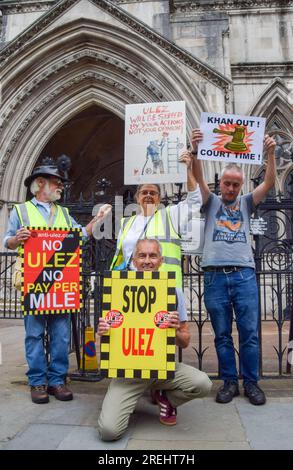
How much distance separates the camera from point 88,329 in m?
4.60

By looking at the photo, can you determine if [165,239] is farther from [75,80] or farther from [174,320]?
[75,80]

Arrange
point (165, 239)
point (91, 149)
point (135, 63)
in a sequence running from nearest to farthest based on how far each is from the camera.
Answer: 1. point (165, 239)
2. point (135, 63)
3. point (91, 149)

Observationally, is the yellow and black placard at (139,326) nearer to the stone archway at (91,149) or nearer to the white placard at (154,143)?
the white placard at (154,143)

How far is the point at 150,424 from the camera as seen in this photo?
3100 mm

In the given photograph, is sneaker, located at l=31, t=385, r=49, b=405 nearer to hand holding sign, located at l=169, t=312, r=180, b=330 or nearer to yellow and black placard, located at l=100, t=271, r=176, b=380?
yellow and black placard, located at l=100, t=271, r=176, b=380

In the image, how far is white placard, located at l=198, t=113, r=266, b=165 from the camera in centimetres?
384

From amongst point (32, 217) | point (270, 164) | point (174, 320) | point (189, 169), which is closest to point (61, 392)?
point (174, 320)

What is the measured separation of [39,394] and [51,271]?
104 cm

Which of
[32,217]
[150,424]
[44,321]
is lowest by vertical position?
[150,424]

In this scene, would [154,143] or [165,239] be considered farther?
[154,143]

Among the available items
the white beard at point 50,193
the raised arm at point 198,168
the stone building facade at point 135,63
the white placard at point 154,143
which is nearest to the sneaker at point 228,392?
the raised arm at point 198,168

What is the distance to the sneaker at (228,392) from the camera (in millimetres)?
3607

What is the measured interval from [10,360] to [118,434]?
3396 mm

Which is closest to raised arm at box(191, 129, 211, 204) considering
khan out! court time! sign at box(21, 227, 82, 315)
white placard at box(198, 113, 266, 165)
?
white placard at box(198, 113, 266, 165)
